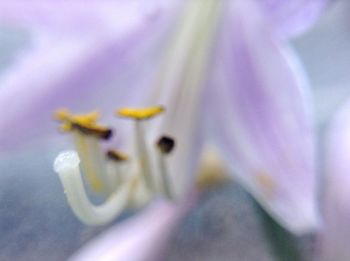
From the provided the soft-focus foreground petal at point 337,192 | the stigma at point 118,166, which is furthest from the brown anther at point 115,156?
the soft-focus foreground petal at point 337,192

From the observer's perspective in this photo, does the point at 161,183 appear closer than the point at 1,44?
Yes

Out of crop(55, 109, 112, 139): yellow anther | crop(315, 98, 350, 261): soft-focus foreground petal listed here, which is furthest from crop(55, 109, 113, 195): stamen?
crop(315, 98, 350, 261): soft-focus foreground petal

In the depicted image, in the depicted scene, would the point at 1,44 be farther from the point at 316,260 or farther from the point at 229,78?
the point at 316,260

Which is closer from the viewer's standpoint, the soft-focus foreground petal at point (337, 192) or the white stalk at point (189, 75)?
the soft-focus foreground petal at point (337, 192)

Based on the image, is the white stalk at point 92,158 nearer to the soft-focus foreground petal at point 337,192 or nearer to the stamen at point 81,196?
the stamen at point 81,196

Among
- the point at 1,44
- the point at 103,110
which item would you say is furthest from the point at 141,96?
the point at 1,44

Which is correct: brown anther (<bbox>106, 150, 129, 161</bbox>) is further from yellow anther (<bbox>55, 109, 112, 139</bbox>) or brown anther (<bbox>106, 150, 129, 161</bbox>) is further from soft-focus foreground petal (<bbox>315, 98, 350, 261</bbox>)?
soft-focus foreground petal (<bbox>315, 98, 350, 261</bbox>)
